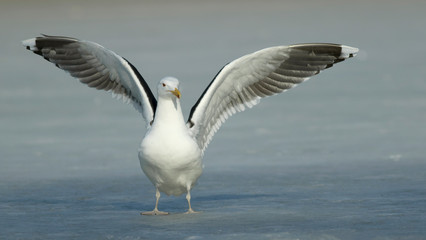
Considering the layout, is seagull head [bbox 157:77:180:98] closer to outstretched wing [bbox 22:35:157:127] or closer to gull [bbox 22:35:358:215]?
Answer: gull [bbox 22:35:358:215]

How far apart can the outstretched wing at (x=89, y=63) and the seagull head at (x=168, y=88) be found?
3.32 feet

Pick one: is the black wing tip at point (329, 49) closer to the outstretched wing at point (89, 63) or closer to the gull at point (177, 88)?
the gull at point (177, 88)

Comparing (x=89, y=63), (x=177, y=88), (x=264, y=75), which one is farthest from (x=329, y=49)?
(x=89, y=63)

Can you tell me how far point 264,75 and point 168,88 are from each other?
1660 mm

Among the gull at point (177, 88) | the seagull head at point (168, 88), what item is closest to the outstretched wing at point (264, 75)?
the gull at point (177, 88)

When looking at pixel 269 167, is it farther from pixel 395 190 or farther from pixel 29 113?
pixel 29 113

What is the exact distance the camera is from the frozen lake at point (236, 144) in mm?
6898

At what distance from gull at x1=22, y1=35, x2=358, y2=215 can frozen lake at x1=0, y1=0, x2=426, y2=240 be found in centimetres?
50

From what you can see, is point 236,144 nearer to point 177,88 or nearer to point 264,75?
point 264,75

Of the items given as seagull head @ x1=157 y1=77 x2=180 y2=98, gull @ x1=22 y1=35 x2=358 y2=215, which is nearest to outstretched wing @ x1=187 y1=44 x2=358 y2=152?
gull @ x1=22 y1=35 x2=358 y2=215

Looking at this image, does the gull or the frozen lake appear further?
the gull

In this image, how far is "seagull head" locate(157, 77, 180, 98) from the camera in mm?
7668

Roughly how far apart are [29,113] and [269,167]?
5.01 meters

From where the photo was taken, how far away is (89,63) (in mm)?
9219
